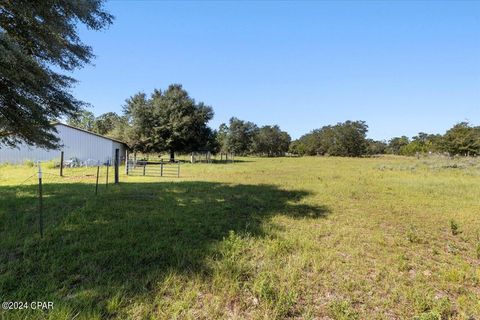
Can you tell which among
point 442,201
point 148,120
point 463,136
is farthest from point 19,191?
point 463,136

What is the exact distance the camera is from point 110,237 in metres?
5.22

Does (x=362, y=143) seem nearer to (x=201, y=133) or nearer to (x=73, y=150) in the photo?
(x=201, y=133)

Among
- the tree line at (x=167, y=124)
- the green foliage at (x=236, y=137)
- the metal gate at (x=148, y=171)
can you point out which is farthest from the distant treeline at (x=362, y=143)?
the metal gate at (x=148, y=171)

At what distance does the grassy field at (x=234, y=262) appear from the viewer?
3211 mm

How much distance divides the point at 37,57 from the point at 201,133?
3175cm

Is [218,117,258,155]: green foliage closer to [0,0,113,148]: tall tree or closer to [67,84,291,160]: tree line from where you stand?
[67,84,291,160]: tree line

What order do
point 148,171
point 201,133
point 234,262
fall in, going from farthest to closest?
1. point 201,133
2. point 148,171
3. point 234,262

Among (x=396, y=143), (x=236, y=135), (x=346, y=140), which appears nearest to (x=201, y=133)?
(x=236, y=135)

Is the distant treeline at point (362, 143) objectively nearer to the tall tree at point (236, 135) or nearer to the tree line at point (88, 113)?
the tree line at point (88, 113)

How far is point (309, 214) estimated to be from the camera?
7.78 m

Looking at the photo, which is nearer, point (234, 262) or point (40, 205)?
point (234, 262)

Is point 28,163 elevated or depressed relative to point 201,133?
depressed

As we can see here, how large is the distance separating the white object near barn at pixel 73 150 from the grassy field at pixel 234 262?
22606 millimetres

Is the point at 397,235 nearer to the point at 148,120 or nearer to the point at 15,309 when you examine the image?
the point at 15,309
